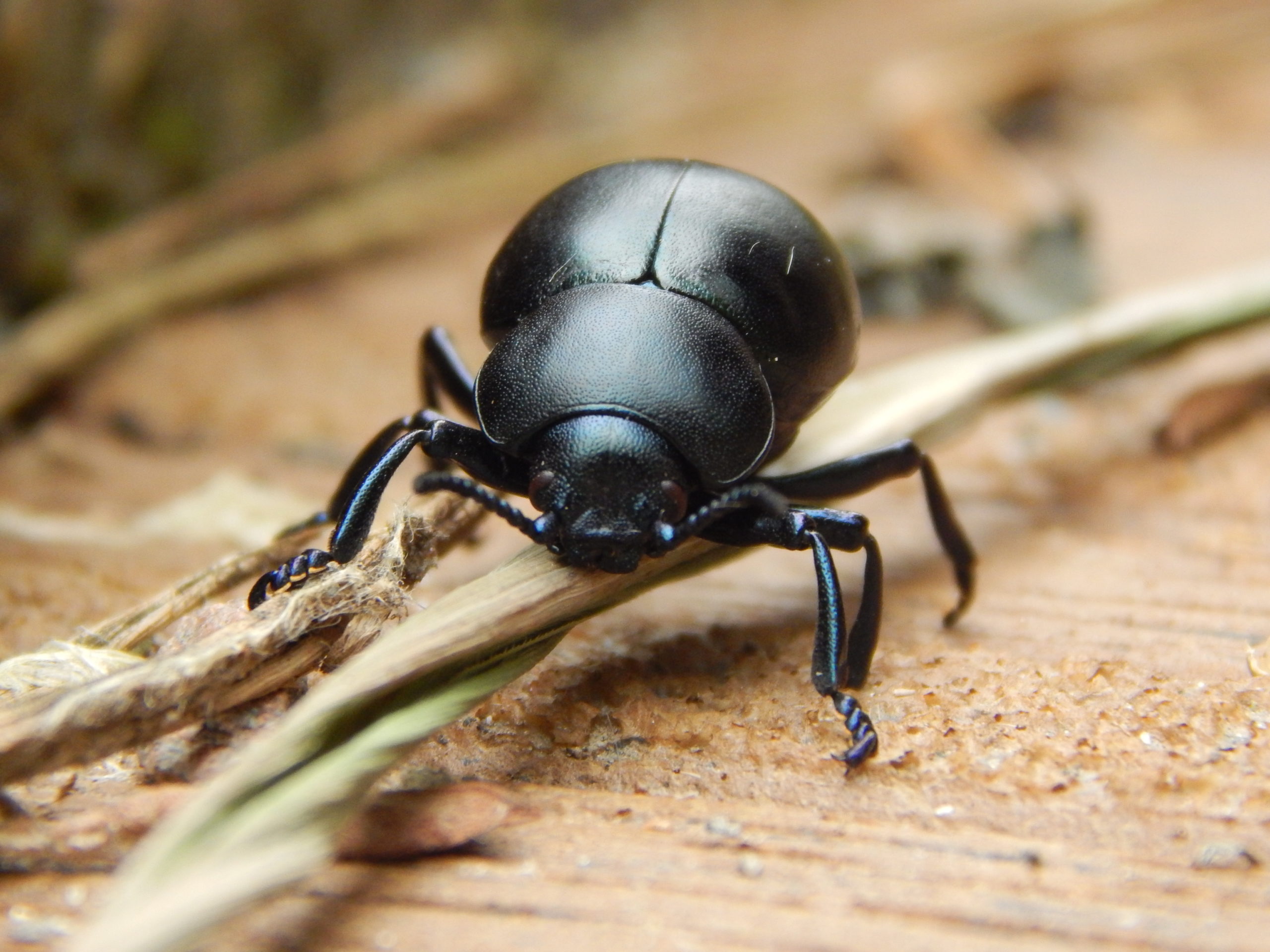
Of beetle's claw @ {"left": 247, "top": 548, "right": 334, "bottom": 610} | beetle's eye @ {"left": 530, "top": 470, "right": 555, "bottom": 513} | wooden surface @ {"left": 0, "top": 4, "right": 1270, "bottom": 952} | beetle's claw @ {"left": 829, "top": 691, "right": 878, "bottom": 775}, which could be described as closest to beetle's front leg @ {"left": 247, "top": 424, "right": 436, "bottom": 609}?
beetle's claw @ {"left": 247, "top": 548, "right": 334, "bottom": 610}

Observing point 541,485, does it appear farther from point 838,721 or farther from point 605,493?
point 838,721

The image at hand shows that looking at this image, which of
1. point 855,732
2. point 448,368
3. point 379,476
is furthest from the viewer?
point 448,368

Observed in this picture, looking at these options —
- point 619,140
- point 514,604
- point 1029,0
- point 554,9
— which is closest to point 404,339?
point 619,140

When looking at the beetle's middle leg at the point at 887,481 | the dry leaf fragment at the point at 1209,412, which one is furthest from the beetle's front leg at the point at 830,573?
the dry leaf fragment at the point at 1209,412

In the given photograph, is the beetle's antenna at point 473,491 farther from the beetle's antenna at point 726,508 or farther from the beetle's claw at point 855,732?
the beetle's claw at point 855,732

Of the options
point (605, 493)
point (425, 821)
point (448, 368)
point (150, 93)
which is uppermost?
point (150, 93)

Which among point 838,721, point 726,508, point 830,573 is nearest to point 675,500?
point 726,508

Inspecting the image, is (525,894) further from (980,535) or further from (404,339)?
(404,339)

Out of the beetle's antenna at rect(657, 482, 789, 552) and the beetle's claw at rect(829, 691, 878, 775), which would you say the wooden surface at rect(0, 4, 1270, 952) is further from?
the beetle's antenna at rect(657, 482, 789, 552)
